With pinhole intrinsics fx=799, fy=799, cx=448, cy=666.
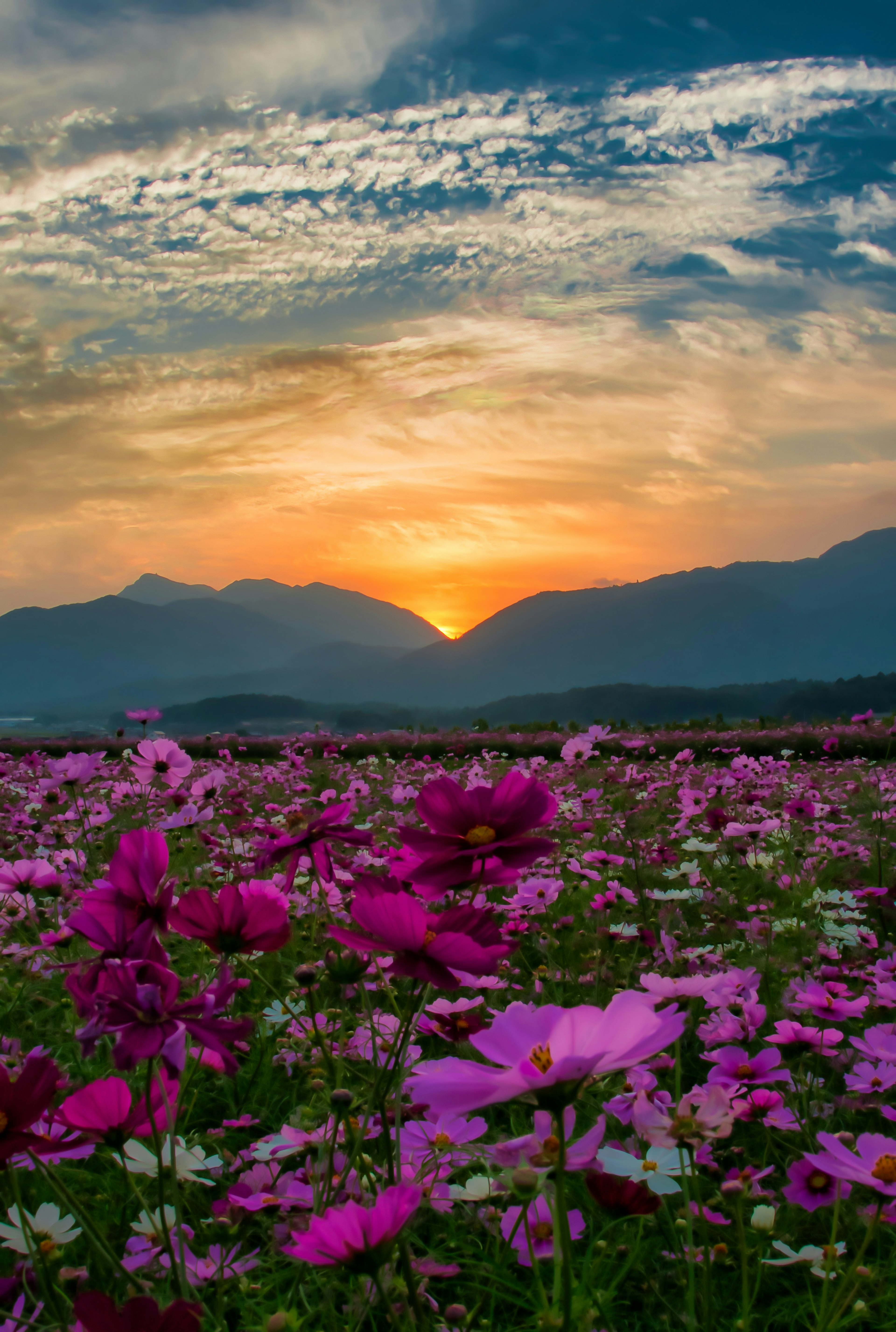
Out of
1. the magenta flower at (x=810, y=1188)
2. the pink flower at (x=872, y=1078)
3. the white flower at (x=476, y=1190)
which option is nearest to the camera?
the white flower at (x=476, y=1190)

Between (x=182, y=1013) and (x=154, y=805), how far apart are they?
14.3 ft

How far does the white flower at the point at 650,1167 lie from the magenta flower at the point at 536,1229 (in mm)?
86

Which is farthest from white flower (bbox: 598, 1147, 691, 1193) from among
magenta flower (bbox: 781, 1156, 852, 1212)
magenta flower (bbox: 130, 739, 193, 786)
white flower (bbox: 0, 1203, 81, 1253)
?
magenta flower (bbox: 130, 739, 193, 786)

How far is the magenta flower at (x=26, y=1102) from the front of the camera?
68 cm

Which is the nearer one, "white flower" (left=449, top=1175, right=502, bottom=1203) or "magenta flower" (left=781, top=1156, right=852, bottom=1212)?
"white flower" (left=449, top=1175, right=502, bottom=1203)

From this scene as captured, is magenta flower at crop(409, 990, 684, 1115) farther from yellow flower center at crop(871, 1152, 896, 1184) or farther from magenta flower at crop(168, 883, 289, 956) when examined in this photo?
yellow flower center at crop(871, 1152, 896, 1184)

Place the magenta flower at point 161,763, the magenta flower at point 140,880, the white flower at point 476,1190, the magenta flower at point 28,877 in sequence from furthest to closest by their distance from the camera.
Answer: the magenta flower at point 161,763 → the magenta flower at point 28,877 → the white flower at point 476,1190 → the magenta flower at point 140,880

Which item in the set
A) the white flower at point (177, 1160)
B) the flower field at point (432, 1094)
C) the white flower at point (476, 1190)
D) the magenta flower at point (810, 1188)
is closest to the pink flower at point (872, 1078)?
the flower field at point (432, 1094)

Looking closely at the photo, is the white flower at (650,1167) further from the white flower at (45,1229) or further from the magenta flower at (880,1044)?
the white flower at (45,1229)

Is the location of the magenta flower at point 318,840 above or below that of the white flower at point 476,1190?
above

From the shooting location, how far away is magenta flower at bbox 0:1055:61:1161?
0.68 m

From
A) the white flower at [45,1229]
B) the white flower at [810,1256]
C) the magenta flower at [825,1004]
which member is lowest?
the white flower at [810,1256]

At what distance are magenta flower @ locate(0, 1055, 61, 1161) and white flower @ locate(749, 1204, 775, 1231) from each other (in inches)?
38.2

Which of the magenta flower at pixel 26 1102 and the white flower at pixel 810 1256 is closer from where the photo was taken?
the magenta flower at pixel 26 1102
